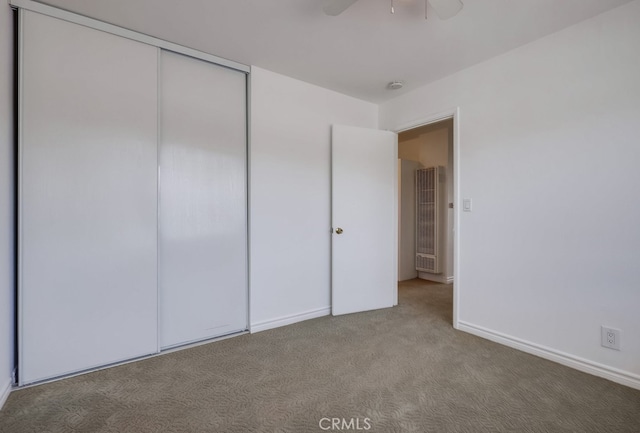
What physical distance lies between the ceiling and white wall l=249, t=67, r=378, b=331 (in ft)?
1.15

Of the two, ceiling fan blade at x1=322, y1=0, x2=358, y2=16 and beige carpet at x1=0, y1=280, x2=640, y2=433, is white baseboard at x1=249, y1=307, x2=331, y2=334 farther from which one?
ceiling fan blade at x1=322, y1=0, x2=358, y2=16

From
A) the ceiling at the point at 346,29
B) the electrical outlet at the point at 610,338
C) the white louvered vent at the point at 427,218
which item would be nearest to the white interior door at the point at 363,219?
the ceiling at the point at 346,29

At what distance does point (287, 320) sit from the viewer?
299 cm

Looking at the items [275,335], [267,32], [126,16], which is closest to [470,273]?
[275,335]

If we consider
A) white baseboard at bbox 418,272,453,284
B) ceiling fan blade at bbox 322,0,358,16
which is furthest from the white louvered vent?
ceiling fan blade at bbox 322,0,358,16

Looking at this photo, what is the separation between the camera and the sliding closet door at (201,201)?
241 centimetres

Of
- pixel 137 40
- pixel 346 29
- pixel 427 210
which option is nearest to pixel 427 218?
pixel 427 210

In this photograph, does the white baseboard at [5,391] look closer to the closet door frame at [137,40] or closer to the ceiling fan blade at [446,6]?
the closet door frame at [137,40]

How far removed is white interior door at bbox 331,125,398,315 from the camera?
3.24 meters

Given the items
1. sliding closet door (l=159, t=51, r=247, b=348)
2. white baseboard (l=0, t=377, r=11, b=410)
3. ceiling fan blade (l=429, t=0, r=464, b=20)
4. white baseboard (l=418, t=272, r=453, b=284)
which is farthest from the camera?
white baseboard (l=418, t=272, r=453, b=284)

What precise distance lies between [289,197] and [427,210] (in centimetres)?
287

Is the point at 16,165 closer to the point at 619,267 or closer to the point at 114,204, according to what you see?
the point at 114,204

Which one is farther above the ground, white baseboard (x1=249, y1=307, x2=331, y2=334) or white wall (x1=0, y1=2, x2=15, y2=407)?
white wall (x1=0, y1=2, x2=15, y2=407)

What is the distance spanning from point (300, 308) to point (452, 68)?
2.77m
